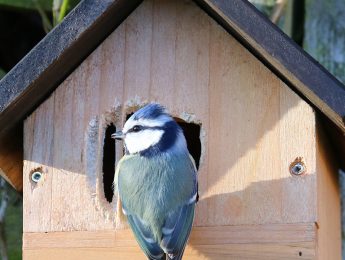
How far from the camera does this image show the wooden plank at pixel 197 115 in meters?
3.75

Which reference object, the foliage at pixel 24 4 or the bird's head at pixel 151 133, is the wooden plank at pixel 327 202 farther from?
the foliage at pixel 24 4

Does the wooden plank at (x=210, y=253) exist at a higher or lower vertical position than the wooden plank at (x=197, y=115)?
lower

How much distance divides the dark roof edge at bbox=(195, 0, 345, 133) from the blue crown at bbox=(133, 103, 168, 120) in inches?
16.4

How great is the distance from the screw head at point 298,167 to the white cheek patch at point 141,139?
518mm

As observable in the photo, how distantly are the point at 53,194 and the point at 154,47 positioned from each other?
0.68 m

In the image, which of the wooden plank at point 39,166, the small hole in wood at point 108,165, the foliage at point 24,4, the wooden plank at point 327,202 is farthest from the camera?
the foliage at point 24,4

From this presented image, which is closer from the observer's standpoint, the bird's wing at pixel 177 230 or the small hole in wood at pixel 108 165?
the bird's wing at pixel 177 230

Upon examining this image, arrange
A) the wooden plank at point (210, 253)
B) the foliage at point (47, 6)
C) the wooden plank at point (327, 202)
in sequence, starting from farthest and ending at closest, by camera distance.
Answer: the foliage at point (47, 6), the wooden plank at point (327, 202), the wooden plank at point (210, 253)

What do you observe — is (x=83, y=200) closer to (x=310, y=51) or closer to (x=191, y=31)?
(x=191, y=31)

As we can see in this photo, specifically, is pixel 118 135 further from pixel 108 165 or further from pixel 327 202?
pixel 327 202

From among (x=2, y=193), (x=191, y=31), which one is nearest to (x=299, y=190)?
(x=191, y=31)

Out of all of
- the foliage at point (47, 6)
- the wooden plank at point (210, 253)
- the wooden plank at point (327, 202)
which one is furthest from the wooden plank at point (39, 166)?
the wooden plank at point (327, 202)

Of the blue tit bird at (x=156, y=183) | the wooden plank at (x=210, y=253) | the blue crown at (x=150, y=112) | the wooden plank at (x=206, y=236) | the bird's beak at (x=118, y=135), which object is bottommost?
the wooden plank at (x=210, y=253)

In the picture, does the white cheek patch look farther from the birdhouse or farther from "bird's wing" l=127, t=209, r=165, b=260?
"bird's wing" l=127, t=209, r=165, b=260
